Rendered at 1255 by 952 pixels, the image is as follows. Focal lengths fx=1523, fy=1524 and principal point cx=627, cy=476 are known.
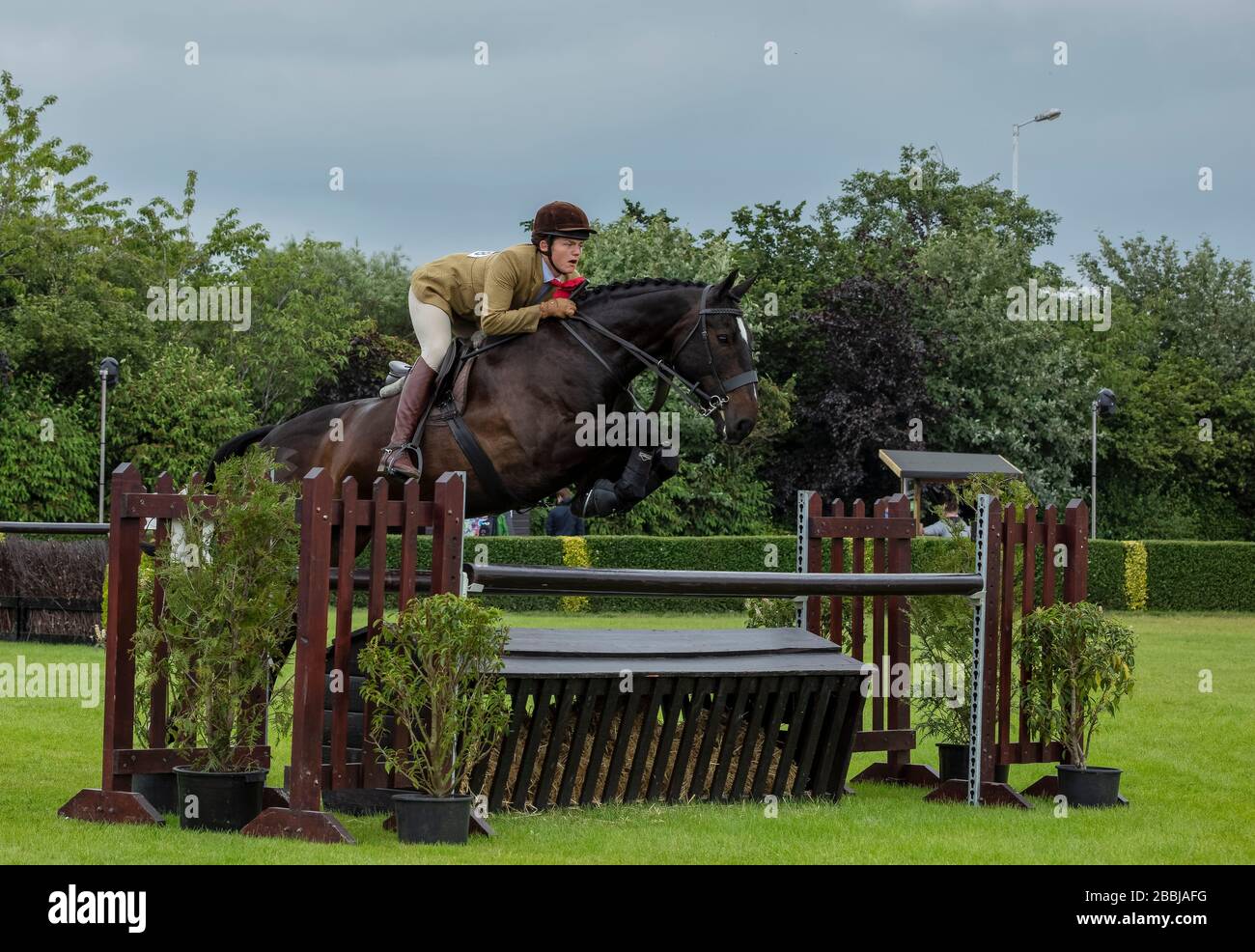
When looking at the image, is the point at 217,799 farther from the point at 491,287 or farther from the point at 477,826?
the point at 491,287

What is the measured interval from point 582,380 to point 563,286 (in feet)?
2.09

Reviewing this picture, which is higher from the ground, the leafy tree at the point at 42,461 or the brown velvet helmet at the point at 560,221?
the brown velvet helmet at the point at 560,221

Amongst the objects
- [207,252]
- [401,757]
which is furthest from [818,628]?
[207,252]

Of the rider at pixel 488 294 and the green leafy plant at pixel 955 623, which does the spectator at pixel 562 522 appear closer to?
the green leafy plant at pixel 955 623

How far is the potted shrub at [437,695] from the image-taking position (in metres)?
5.83

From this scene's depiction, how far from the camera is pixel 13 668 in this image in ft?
43.6

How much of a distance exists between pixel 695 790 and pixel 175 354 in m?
25.7

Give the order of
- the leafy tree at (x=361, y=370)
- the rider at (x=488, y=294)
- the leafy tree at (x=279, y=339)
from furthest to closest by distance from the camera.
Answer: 1. the leafy tree at (x=361, y=370)
2. the leafy tree at (x=279, y=339)
3. the rider at (x=488, y=294)

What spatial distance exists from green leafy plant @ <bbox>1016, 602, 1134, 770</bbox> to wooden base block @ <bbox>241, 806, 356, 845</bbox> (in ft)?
12.0

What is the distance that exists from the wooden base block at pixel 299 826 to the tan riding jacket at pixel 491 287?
2631 millimetres

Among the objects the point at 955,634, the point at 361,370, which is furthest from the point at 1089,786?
the point at 361,370

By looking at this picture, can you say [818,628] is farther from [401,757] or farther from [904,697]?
[401,757]

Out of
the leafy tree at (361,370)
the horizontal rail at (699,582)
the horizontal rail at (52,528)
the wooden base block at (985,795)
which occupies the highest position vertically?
the leafy tree at (361,370)

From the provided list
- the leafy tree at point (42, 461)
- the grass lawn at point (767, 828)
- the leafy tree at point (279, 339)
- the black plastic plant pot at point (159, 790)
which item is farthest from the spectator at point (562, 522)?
the black plastic plant pot at point (159, 790)
